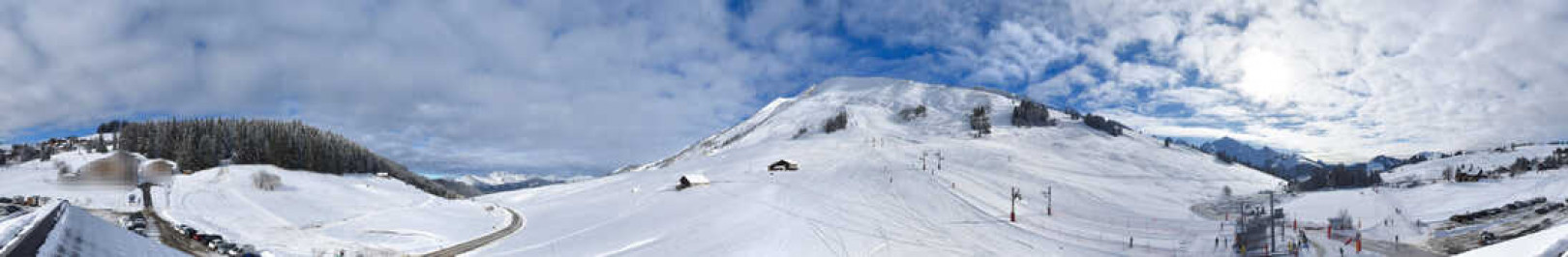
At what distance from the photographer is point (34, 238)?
8.05 meters

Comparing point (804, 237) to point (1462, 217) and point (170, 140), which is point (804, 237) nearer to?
point (1462, 217)

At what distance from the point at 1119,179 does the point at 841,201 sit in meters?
76.3

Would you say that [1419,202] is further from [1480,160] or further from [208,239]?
[208,239]

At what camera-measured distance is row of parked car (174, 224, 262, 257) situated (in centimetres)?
3776

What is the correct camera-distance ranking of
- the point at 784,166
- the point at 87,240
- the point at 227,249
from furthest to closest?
1. the point at 784,166
2. the point at 227,249
3. the point at 87,240

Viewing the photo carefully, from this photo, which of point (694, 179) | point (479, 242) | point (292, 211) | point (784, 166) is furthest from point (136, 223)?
point (784, 166)

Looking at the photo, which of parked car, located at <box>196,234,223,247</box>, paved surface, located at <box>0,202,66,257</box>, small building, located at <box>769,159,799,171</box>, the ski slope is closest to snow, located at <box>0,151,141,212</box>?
parked car, located at <box>196,234,223,247</box>

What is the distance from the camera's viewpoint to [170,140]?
341 feet

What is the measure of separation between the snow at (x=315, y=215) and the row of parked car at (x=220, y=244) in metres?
1.79

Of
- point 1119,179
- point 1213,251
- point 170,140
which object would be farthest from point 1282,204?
point 170,140

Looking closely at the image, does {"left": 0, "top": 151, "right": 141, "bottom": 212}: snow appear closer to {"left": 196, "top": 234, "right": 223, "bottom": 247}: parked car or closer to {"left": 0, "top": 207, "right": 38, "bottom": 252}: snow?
{"left": 196, "top": 234, "right": 223, "bottom": 247}: parked car

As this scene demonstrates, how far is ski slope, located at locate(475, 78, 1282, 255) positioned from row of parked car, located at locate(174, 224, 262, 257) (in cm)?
1423

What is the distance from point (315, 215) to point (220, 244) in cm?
2887

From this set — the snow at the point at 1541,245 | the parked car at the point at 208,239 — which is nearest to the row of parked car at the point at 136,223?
the parked car at the point at 208,239
